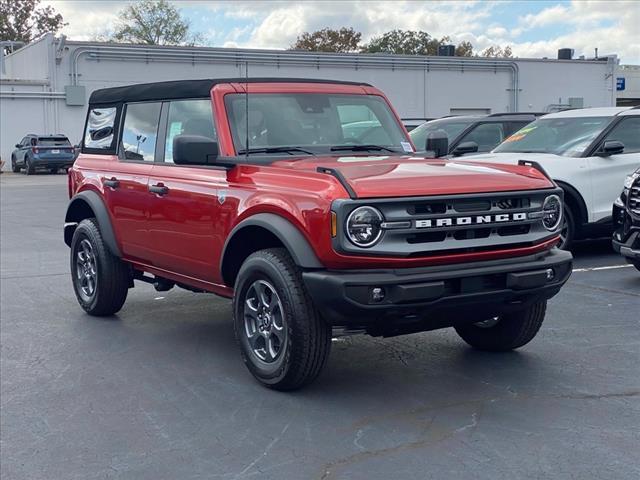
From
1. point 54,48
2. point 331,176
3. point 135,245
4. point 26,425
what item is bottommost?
point 26,425

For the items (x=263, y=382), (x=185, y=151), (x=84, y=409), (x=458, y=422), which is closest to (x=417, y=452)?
(x=458, y=422)

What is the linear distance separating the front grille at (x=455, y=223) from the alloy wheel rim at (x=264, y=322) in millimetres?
769

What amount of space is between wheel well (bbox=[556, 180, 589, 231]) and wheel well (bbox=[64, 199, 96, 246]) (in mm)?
5293

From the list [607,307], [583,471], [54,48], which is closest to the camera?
[583,471]

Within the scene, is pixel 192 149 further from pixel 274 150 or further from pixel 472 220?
pixel 472 220

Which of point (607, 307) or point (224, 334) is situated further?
point (607, 307)

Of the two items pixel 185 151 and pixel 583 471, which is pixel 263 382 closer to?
pixel 185 151

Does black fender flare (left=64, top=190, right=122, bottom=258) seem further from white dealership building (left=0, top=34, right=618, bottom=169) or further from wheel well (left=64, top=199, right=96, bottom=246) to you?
white dealership building (left=0, top=34, right=618, bottom=169)

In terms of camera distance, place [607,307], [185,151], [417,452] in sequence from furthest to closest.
Answer: [607,307]
[185,151]
[417,452]

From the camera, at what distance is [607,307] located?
778 cm

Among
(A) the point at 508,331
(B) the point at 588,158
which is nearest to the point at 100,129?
(A) the point at 508,331

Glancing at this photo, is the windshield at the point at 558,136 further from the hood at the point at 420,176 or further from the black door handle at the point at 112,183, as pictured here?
the black door handle at the point at 112,183

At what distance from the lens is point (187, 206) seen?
6266 millimetres

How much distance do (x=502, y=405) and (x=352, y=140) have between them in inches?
93.3
